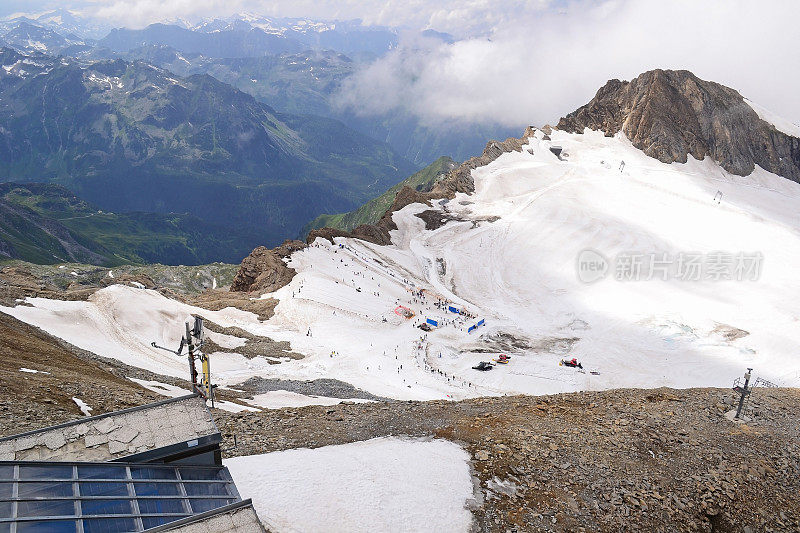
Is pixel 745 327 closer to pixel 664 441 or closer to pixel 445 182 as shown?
pixel 664 441

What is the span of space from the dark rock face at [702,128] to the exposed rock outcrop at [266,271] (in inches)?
5281

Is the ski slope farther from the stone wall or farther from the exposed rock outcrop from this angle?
the stone wall

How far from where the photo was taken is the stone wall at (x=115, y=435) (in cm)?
1309

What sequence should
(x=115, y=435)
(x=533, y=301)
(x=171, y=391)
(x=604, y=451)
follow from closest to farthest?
(x=115, y=435) < (x=604, y=451) < (x=171, y=391) < (x=533, y=301)

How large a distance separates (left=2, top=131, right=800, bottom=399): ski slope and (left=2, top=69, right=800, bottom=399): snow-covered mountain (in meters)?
0.36

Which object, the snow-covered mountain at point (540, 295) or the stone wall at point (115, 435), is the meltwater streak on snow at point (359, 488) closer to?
the stone wall at point (115, 435)

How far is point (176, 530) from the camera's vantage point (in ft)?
36.1

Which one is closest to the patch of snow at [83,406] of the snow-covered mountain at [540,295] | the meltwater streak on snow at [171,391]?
the meltwater streak on snow at [171,391]

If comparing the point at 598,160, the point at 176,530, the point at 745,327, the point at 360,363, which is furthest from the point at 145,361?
the point at 598,160

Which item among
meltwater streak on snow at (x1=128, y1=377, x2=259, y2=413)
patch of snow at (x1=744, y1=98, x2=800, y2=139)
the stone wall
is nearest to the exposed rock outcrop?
meltwater streak on snow at (x1=128, y1=377, x2=259, y2=413)

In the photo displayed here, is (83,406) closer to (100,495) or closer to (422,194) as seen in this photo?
(100,495)

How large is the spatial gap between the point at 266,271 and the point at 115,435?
78113 mm

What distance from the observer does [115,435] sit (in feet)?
46.2

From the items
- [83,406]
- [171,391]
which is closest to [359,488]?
[83,406]
